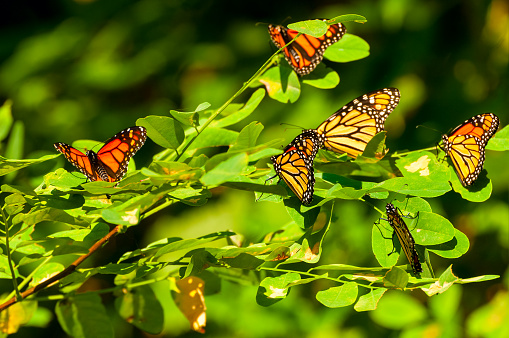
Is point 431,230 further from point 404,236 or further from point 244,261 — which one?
point 244,261

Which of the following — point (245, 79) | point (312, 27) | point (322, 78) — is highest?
point (312, 27)

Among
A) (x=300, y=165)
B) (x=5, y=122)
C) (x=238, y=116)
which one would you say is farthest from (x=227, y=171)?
(x=5, y=122)

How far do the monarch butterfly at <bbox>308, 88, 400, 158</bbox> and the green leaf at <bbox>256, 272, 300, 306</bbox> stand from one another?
340 mm

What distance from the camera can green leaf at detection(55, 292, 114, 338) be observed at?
91 centimetres

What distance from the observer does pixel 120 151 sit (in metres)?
0.89

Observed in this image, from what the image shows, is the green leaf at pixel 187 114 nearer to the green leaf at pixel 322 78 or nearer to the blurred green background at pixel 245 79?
the green leaf at pixel 322 78

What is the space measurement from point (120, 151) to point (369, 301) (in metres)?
0.46

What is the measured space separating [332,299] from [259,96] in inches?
14.7

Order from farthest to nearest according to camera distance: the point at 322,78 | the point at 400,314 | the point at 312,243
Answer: the point at 400,314
the point at 322,78
the point at 312,243

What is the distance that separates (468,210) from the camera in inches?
98.6

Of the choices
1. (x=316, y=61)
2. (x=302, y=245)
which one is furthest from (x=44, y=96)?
(x=302, y=245)

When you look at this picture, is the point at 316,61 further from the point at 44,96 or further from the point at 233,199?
the point at 44,96

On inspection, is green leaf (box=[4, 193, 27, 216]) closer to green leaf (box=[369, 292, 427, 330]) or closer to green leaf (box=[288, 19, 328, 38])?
green leaf (box=[288, 19, 328, 38])

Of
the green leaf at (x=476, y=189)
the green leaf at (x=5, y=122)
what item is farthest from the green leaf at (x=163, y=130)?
the green leaf at (x=5, y=122)
